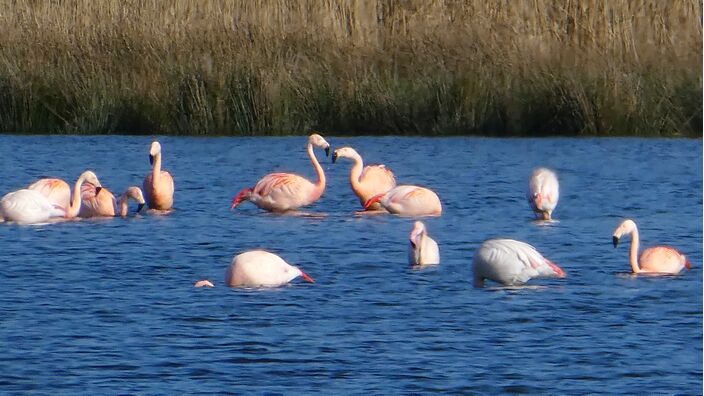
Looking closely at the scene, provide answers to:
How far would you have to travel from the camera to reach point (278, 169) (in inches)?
Answer: 578

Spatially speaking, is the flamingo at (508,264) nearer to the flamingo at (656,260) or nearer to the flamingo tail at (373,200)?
the flamingo at (656,260)

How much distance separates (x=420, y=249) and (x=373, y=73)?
7.53 m

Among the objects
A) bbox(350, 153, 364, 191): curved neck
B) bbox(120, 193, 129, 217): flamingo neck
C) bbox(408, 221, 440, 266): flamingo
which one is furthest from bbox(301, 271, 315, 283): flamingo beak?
bbox(350, 153, 364, 191): curved neck

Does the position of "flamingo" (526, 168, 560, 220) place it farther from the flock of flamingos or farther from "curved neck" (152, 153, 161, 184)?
"curved neck" (152, 153, 161, 184)

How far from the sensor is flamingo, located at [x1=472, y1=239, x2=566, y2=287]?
27.6 feet

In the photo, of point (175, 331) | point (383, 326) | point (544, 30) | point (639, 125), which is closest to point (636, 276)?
point (383, 326)

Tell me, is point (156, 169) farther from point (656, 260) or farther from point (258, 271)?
point (656, 260)

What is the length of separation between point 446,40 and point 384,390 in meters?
11.0

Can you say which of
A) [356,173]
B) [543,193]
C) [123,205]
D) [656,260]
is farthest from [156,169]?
[656,260]

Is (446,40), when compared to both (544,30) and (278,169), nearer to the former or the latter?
(544,30)

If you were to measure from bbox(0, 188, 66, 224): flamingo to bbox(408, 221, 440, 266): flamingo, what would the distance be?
10.0ft

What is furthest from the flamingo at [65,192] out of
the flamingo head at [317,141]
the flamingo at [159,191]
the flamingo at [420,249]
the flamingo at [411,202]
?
the flamingo at [420,249]

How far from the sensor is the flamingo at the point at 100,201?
38.1 feet

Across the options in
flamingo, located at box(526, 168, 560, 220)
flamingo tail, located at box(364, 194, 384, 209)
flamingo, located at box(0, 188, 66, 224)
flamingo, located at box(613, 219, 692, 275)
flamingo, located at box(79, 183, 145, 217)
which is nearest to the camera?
flamingo, located at box(613, 219, 692, 275)
